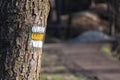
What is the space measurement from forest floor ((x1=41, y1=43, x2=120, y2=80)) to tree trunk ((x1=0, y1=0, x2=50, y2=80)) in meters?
4.61

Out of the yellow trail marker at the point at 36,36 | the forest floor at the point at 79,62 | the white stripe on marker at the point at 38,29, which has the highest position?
the white stripe on marker at the point at 38,29

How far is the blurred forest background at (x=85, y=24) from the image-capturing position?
12.3 metres

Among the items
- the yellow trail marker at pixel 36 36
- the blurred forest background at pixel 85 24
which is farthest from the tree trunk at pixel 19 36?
the blurred forest background at pixel 85 24

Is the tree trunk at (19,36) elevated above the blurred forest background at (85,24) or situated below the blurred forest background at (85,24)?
above

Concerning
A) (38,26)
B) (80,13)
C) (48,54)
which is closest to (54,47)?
(48,54)

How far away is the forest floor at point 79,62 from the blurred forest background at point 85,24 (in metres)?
0.12

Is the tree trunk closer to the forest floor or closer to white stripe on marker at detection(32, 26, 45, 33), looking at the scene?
white stripe on marker at detection(32, 26, 45, 33)

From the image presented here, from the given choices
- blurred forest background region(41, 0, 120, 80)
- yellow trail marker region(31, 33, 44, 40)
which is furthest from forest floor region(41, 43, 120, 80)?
yellow trail marker region(31, 33, 44, 40)

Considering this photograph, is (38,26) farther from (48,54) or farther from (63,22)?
(63,22)

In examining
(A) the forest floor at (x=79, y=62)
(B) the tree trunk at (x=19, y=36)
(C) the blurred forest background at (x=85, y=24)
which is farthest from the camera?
(C) the blurred forest background at (x=85, y=24)

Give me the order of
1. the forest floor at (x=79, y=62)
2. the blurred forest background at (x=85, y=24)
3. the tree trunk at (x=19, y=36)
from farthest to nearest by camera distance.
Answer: the blurred forest background at (x=85, y=24) < the forest floor at (x=79, y=62) < the tree trunk at (x=19, y=36)

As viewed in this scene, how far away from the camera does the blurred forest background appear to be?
1226 cm

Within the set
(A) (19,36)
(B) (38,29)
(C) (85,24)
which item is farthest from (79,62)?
(A) (19,36)

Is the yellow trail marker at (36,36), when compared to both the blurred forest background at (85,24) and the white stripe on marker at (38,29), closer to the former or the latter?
the white stripe on marker at (38,29)
